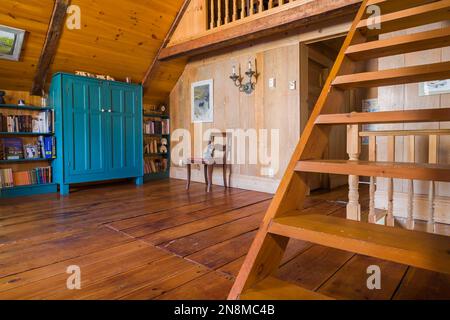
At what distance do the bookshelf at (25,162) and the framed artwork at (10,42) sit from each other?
2.00 feet

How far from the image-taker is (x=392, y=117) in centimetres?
99

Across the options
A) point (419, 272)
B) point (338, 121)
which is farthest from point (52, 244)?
point (419, 272)

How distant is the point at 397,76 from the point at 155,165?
445 cm

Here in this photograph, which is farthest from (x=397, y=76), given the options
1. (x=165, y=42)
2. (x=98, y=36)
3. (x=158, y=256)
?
(x=165, y=42)

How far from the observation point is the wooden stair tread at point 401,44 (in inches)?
46.2

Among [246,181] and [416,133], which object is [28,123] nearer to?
[246,181]

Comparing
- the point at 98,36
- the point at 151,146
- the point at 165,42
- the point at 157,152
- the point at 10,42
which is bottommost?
the point at 157,152

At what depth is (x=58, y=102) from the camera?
3658 mm

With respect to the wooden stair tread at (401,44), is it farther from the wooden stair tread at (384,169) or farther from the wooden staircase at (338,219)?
the wooden stair tread at (384,169)

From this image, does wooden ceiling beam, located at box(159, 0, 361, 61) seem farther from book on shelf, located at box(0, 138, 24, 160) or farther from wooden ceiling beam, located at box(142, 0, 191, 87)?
book on shelf, located at box(0, 138, 24, 160)

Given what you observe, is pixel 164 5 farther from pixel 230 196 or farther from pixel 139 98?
pixel 230 196

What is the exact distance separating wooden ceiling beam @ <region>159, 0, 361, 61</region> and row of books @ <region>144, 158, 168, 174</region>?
71.8 inches

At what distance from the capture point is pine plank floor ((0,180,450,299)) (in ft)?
4.28

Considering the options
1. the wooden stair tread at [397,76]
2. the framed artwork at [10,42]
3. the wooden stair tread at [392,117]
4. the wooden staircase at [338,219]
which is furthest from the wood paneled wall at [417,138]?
the framed artwork at [10,42]
